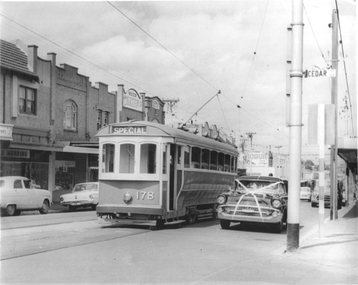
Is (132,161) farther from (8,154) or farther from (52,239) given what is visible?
(8,154)

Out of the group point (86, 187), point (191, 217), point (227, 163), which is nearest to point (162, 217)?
point (191, 217)

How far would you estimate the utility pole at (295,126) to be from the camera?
10.4 m

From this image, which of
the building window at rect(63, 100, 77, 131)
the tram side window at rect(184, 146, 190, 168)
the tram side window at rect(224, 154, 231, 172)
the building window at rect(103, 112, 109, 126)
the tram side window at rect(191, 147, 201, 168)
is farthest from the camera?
the building window at rect(103, 112, 109, 126)

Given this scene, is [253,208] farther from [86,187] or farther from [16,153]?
[16,153]

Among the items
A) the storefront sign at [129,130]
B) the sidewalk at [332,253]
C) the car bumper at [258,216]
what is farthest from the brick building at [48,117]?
the sidewalk at [332,253]

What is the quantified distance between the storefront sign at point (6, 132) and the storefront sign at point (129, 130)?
11.2m

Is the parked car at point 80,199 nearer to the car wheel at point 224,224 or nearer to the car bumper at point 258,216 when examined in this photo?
the car wheel at point 224,224

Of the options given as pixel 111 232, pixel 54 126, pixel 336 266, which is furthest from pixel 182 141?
pixel 54 126

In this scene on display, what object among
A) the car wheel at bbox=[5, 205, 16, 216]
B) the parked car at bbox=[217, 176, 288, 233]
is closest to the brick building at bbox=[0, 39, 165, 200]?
the car wheel at bbox=[5, 205, 16, 216]

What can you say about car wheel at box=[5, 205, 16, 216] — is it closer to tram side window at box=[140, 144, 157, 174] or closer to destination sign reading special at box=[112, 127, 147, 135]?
destination sign reading special at box=[112, 127, 147, 135]

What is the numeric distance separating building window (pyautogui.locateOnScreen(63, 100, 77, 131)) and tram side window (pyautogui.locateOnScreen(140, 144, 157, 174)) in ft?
57.4

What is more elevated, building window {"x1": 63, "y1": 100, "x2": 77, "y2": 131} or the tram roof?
building window {"x1": 63, "y1": 100, "x2": 77, "y2": 131}

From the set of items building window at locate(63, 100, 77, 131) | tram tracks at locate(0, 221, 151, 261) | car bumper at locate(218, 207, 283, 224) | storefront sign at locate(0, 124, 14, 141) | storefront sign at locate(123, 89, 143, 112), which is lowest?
tram tracks at locate(0, 221, 151, 261)

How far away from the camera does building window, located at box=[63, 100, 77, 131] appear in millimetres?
30922
